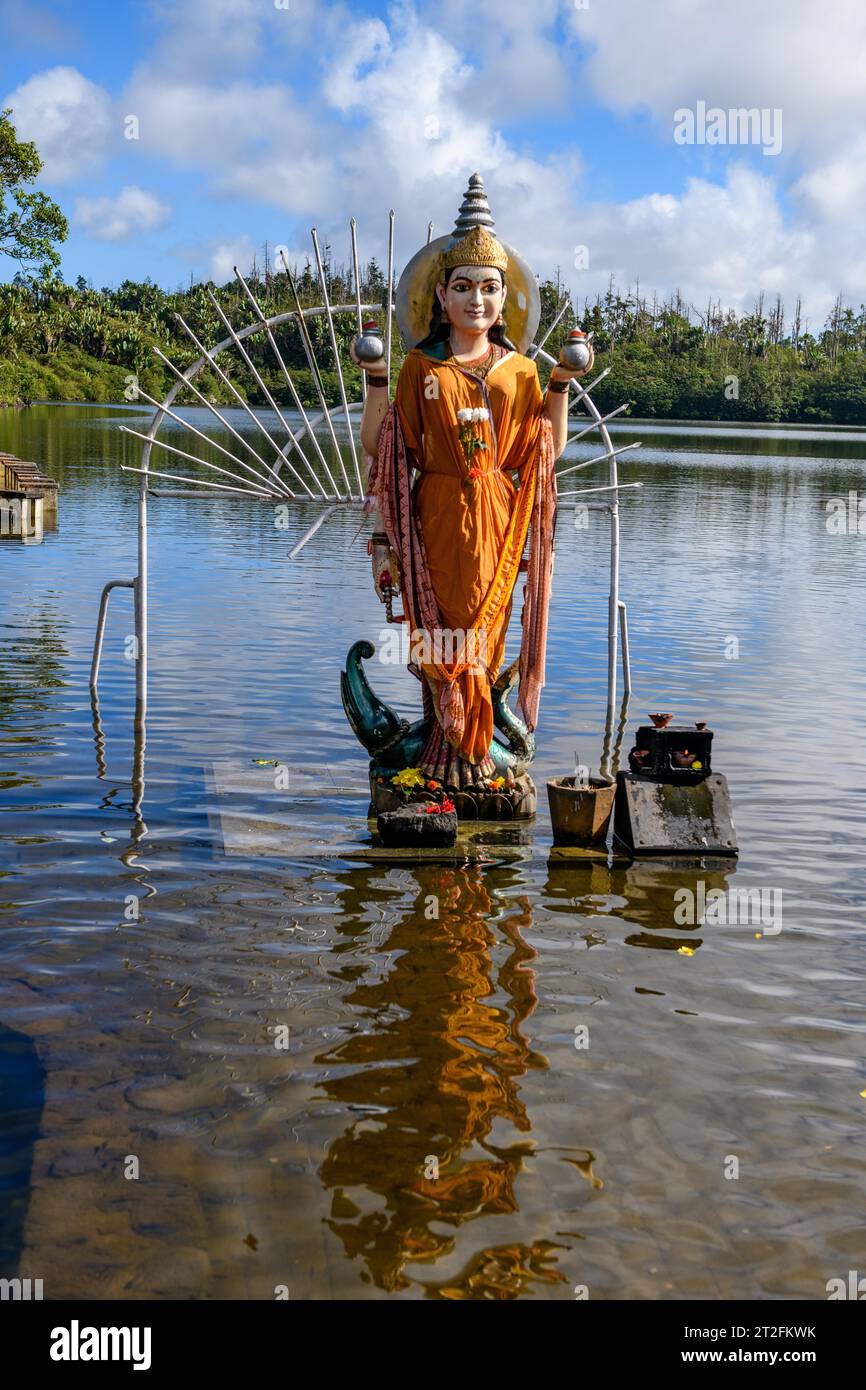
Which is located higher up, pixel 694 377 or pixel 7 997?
pixel 694 377

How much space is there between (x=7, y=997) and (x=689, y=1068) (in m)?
2.80

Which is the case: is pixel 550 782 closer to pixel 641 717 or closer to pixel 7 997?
pixel 7 997

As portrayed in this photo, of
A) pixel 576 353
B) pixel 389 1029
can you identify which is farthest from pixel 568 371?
pixel 389 1029

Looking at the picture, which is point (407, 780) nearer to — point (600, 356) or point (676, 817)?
point (676, 817)

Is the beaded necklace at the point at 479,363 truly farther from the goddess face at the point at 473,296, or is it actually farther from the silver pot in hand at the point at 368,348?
the silver pot in hand at the point at 368,348

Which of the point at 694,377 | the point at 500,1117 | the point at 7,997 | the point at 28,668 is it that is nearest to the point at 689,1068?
the point at 500,1117

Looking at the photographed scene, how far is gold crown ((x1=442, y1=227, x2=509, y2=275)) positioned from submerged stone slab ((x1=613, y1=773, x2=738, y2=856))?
120 inches

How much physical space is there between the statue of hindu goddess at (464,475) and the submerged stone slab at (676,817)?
2.82 feet

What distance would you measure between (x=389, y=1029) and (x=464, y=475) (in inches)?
130

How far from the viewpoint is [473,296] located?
280 inches

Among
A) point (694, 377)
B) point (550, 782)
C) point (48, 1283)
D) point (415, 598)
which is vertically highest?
point (694, 377)

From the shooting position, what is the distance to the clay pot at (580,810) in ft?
24.4

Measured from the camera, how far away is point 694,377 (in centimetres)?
10769

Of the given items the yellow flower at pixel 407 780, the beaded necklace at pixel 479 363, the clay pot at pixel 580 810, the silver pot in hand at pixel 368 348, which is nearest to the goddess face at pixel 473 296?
the beaded necklace at pixel 479 363
